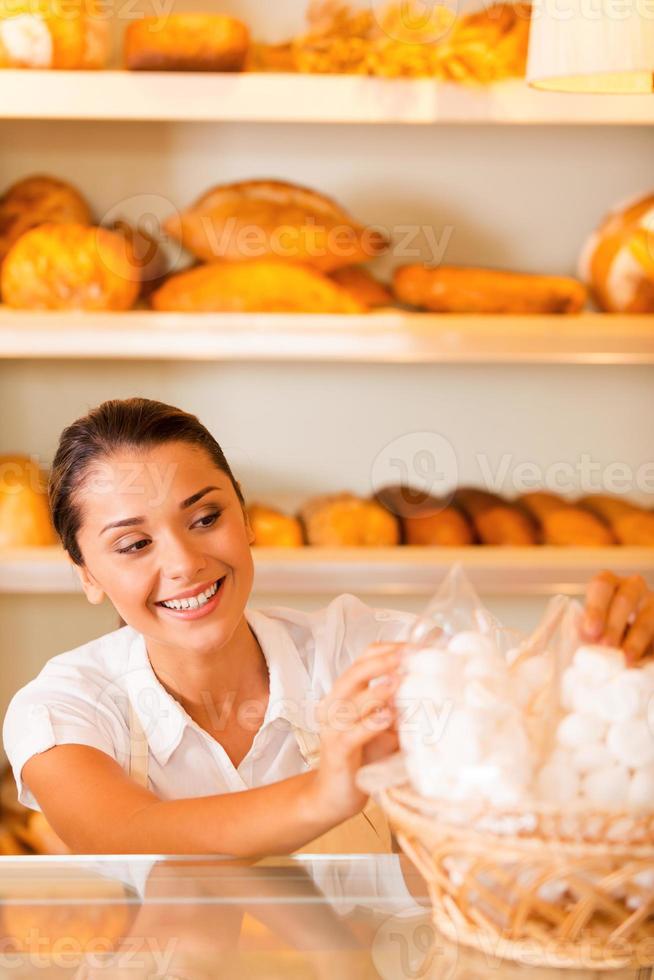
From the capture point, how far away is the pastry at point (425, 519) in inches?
65.9

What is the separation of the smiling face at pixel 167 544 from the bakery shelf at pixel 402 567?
24.4 inches

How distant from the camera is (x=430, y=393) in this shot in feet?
6.09

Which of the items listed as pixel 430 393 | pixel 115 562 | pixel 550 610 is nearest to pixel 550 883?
pixel 550 610

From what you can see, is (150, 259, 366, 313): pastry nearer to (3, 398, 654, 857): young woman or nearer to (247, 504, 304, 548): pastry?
(247, 504, 304, 548): pastry

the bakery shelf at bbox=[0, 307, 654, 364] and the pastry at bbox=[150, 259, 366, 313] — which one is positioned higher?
the pastry at bbox=[150, 259, 366, 313]

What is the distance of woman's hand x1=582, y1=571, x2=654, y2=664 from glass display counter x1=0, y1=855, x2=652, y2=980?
8.1 inches

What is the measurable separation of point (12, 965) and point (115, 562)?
0.50m

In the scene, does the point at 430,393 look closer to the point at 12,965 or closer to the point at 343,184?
the point at 343,184

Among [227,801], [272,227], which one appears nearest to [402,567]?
[272,227]

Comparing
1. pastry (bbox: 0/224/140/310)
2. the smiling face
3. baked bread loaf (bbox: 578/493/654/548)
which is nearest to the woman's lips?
the smiling face

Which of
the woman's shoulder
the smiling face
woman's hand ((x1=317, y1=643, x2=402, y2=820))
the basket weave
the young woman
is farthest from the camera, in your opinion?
the woman's shoulder

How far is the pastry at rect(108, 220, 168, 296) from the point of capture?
168cm

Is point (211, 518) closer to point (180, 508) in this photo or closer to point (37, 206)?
point (180, 508)

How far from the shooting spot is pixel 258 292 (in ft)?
5.31
